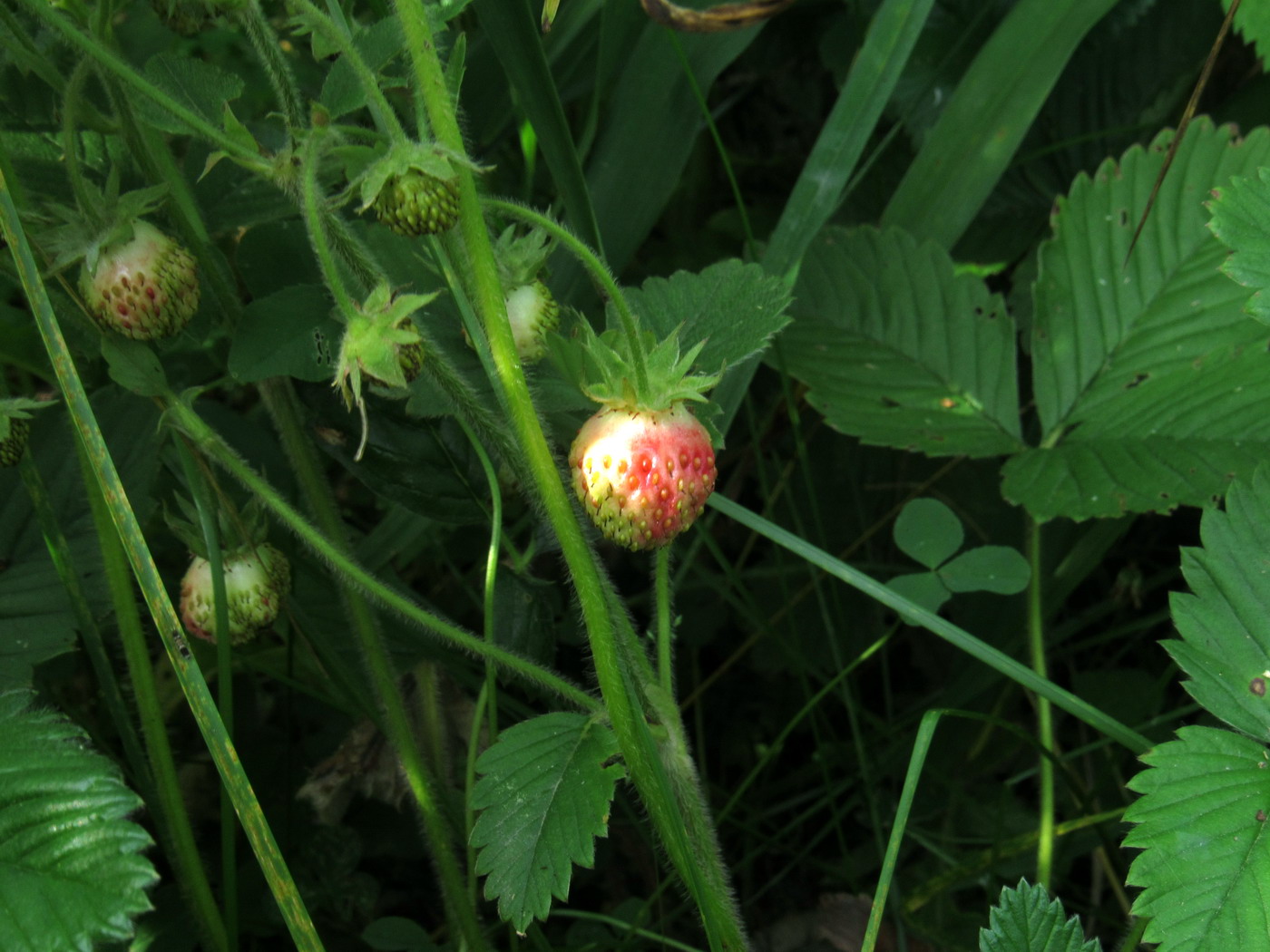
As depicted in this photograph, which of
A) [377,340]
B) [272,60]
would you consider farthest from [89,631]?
[272,60]

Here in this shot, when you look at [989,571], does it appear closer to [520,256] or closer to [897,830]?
[897,830]

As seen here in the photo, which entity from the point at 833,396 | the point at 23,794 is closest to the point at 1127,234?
the point at 833,396

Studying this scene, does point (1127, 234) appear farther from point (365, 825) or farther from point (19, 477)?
point (19, 477)

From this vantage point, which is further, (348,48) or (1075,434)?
(1075,434)

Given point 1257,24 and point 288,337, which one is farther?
point 1257,24

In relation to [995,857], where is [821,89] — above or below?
above

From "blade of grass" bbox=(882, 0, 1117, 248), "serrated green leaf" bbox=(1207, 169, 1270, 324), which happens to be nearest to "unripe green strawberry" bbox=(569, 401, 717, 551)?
"serrated green leaf" bbox=(1207, 169, 1270, 324)

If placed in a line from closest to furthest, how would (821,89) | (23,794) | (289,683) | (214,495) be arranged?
(23,794) → (214,495) → (289,683) → (821,89)
